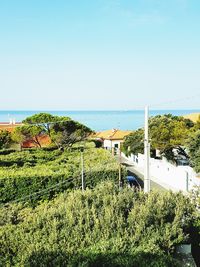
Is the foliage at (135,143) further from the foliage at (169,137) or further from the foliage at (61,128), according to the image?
the foliage at (61,128)

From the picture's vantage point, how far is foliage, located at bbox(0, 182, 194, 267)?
30.8 feet

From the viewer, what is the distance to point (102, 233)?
33.8ft

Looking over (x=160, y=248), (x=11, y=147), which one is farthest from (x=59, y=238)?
(x=11, y=147)

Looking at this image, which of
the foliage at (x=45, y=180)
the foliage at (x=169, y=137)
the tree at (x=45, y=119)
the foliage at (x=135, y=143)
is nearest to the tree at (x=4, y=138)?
the tree at (x=45, y=119)

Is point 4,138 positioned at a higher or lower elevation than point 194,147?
lower

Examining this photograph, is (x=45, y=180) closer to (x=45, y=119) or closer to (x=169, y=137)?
(x=169, y=137)

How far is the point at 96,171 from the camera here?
23453 mm

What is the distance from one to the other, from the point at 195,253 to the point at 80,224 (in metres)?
4.12

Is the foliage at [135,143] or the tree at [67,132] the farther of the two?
the tree at [67,132]

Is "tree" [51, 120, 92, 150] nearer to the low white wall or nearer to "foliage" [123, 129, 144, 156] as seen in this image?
"foliage" [123, 129, 144, 156]

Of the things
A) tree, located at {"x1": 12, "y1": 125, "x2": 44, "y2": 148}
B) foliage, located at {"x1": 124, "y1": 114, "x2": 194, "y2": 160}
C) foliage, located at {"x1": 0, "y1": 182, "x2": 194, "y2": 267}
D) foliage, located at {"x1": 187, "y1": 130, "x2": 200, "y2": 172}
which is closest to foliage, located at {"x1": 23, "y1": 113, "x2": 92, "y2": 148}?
tree, located at {"x1": 12, "y1": 125, "x2": 44, "y2": 148}

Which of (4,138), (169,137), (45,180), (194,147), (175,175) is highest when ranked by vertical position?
(169,137)

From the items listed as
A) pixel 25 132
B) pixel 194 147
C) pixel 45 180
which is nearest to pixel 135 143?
pixel 25 132

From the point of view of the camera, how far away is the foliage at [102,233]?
939cm
